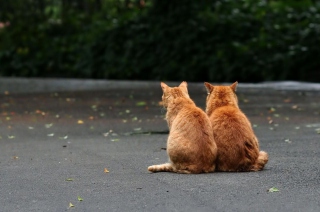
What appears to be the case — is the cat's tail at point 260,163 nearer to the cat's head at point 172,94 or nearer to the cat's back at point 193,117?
the cat's back at point 193,117

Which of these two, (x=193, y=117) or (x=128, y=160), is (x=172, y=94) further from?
(x=128, y=160)

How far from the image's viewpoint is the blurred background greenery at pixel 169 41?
2848cm

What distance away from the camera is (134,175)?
362 inches

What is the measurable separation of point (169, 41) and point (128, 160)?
2172cm

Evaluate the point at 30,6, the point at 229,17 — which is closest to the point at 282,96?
the point at 229,17

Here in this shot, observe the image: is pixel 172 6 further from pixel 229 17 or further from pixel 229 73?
pixel 229 73

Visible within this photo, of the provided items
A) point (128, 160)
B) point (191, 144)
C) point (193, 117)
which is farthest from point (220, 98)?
point (128, 160)

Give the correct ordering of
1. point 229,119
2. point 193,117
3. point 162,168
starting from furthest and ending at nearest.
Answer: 1. point 162,168
2. point 229,119
3. point 193,117

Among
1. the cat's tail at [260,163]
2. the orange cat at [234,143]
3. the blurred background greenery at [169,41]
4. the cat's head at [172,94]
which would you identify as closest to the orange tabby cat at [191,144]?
the orange cat at [234,143]

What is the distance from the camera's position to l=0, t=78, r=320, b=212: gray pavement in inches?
299

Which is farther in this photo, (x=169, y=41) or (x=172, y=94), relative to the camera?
(x=169, y=41)

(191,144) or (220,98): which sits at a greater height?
(220,98)

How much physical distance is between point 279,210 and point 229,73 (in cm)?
2163

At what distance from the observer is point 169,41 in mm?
32031
